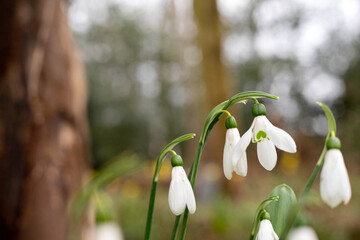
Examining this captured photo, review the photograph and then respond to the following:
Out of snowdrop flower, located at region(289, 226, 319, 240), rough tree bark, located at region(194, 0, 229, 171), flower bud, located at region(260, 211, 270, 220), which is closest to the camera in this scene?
snowdrop flower, located at region(289, 226, 319, 240)

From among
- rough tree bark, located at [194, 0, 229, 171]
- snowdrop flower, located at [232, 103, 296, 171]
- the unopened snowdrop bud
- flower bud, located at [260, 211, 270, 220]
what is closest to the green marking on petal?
snowdrop flower, located at [232, 103, 296, 171]

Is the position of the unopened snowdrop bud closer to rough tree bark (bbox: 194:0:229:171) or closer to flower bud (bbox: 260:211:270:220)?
flower bud (bbox: 260:211:270:220)

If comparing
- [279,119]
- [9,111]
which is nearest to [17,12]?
[9,111]

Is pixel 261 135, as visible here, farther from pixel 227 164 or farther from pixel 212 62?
pixel 212 62

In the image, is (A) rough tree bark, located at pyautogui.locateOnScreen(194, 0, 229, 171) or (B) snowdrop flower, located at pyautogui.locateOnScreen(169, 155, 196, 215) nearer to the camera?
(B) snowdrop flower, located at pyautogui.locateOnScreen(169, 155, 196, 215)

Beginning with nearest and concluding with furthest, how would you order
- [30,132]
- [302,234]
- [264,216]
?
[302,234], [264,216], [30,132]

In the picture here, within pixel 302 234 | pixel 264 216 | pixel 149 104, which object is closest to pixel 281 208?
pixel 264 216
